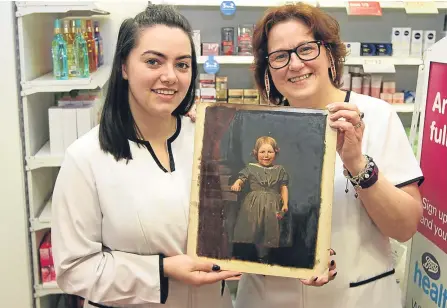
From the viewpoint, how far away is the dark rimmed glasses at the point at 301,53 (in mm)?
1432

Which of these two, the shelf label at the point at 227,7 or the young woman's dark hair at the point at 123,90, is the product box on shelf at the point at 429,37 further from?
the young woman's dark hair at the point at 123,90

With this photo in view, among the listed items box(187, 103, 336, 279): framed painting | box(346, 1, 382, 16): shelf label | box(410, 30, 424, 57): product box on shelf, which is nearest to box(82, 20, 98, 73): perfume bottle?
box(346, 1, 382, 16): shelf label

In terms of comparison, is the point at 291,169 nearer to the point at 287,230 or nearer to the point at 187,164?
the point at 287,230

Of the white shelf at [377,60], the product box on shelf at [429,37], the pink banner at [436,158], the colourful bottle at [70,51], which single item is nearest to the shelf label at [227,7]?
the white shelf at [377,60]

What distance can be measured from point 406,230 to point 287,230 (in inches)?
15.2

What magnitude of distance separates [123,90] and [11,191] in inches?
54.2

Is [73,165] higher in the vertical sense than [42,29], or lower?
lower

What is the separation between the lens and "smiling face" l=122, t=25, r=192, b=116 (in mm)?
1340

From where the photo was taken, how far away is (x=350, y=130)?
4.17 ft

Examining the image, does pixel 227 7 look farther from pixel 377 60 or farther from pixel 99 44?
pixel 377 60

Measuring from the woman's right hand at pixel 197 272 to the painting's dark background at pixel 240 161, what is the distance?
0.03 m

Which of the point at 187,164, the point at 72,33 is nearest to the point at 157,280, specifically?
the point at 187,164

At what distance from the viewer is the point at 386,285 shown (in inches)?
59.5

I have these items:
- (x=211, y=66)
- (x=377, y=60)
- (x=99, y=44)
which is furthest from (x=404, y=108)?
(x=99, y=44)
